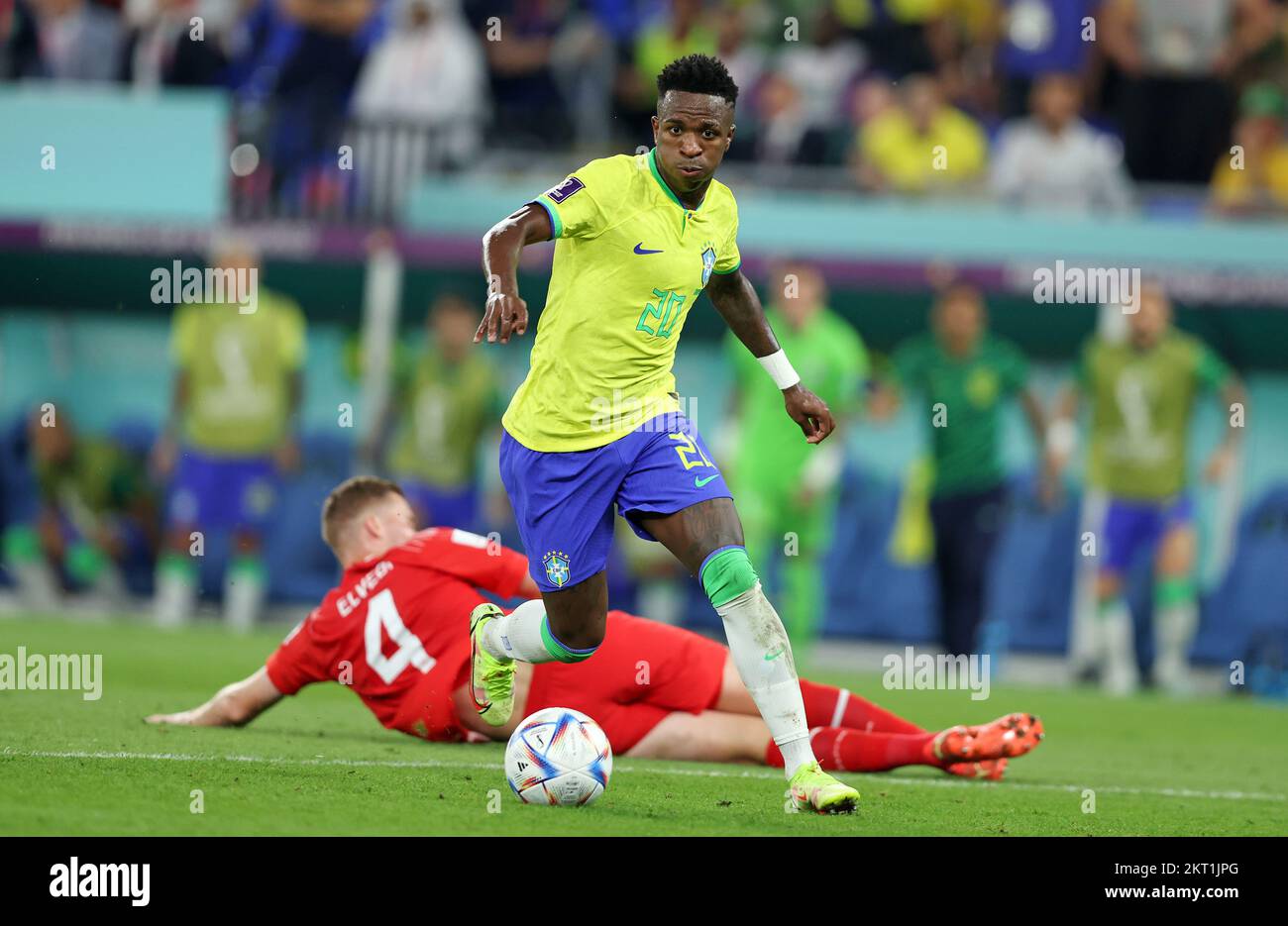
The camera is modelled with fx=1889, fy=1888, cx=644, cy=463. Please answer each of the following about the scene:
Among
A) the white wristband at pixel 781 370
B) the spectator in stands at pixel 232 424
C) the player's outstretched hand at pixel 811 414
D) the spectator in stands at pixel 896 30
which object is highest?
the spectator in stands at pixel 896 30

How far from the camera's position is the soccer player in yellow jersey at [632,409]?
5.50m

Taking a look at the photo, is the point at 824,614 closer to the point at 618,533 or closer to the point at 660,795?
the point at 618,533

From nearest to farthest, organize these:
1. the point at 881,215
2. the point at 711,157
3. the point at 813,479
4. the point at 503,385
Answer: the point at 711,157, the point at 813,479, the point at 881,215, the point at 503,385

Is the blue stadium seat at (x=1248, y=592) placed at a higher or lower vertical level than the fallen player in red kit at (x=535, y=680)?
lower

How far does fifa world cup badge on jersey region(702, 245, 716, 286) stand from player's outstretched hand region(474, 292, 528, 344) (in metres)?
1.02

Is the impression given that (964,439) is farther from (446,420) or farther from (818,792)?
(818,792)

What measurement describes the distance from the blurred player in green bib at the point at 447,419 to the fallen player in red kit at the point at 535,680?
21.0 ft

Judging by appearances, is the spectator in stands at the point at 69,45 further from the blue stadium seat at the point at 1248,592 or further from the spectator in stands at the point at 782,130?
the blue stadium seat at the point at 1248,592

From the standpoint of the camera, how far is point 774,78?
14.6 metres

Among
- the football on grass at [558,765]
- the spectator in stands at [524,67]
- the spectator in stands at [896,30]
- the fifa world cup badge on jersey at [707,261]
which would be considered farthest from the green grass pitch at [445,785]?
the spectator in stands at [896,30]

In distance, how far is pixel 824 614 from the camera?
14266mm

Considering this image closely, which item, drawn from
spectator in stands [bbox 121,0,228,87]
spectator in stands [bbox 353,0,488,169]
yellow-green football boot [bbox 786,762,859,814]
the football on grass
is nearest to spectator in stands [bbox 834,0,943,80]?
spectator in stands [bbox 353,0,488,169]
